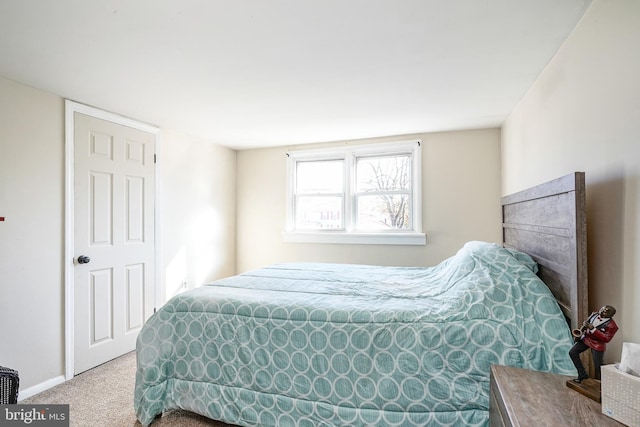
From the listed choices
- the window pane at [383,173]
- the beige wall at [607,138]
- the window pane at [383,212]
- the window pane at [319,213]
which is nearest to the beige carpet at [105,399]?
the beige wall at [607,138]

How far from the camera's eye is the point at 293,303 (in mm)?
1815

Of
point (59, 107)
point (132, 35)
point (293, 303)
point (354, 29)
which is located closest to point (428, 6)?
point (354, 29)

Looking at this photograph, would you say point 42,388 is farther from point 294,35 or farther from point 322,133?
point 322,133

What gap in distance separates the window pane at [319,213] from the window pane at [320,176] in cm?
12

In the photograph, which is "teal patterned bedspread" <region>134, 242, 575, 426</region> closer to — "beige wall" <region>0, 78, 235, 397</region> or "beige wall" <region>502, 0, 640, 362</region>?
"beige wall" <region>502, 0, 640, 362</region>

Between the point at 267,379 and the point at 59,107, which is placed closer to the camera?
the point at 267,379

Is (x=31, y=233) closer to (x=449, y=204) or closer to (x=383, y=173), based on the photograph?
(x=383, y=173)

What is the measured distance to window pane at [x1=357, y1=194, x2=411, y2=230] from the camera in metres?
3.87

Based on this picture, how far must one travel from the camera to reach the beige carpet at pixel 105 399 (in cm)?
194

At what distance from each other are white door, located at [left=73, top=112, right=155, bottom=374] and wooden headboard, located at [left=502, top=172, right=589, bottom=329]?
3.34 meters

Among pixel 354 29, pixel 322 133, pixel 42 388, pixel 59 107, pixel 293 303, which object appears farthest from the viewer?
pixel 322 133

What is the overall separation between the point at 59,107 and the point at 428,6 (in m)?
2.80

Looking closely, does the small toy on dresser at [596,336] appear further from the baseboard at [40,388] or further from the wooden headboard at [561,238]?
the baseboard at [40,388]

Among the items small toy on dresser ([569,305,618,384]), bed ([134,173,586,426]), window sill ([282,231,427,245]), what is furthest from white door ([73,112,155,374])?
small toy on dresser ([569,305,618,384])
